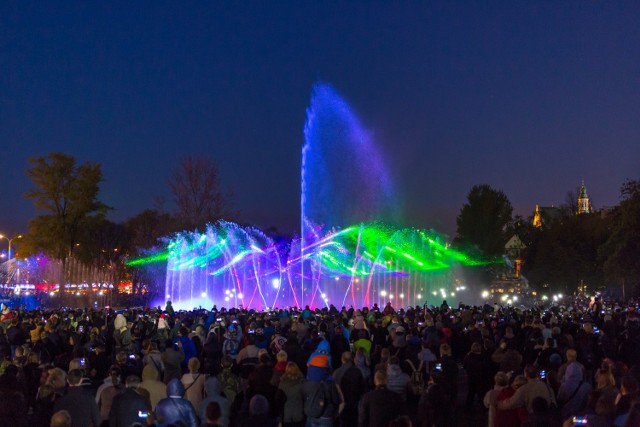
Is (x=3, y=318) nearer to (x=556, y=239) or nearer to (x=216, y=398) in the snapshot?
(x=216, y=398)

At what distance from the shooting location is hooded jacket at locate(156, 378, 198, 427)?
8.68 m

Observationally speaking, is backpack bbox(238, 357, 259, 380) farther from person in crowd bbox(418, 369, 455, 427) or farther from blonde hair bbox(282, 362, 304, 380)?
person in crowd bbox(418, 369, 455, 427)

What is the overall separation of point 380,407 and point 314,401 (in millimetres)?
1216

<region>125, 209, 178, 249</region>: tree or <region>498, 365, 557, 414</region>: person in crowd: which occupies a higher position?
<region>125, 209, 178, 249</region>: tree

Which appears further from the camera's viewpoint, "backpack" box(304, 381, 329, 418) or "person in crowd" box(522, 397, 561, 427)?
"backpack" box(304, 381, 329, 418)

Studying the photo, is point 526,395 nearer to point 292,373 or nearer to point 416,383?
point 416,383

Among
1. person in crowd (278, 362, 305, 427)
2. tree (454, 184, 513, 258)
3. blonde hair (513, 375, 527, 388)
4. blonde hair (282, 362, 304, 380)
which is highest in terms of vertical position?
tree (454, 184, 513, 258)

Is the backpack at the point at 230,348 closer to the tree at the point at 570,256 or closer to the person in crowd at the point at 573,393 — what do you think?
the person in crowd at the point at 573,393

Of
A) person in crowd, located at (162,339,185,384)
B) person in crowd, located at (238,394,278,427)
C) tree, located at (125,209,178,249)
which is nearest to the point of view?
person in crowd, located at (238,394,278,427)

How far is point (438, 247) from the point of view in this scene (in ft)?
256

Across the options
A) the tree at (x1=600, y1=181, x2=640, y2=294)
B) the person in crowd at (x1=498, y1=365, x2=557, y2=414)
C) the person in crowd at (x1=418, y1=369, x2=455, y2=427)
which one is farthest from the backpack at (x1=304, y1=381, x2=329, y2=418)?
the tree at (x1=600, y1=181, x2=640, y2=294)

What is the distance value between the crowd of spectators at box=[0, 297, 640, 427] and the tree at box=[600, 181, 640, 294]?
2803 cm

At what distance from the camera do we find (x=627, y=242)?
46562 mm

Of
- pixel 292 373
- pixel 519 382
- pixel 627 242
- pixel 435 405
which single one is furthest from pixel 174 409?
pixel 627 242
